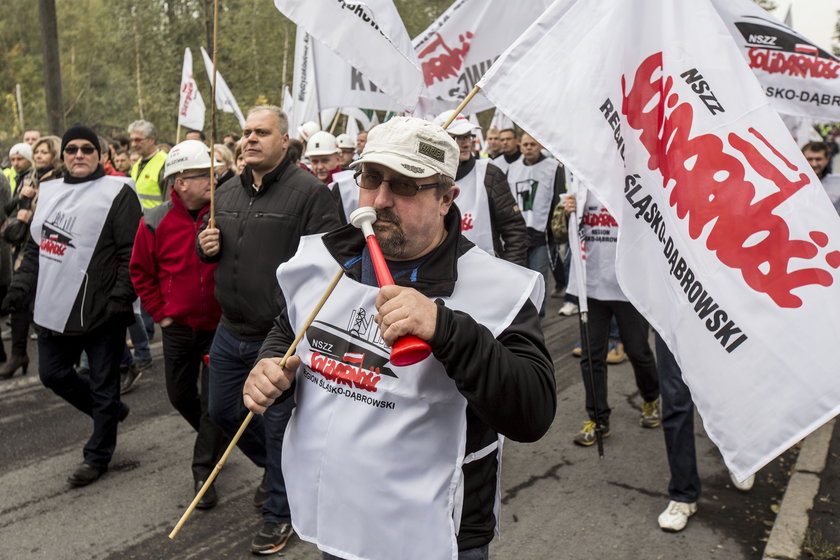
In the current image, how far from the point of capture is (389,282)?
2012 mm

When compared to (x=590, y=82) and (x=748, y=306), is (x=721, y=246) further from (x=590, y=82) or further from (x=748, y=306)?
(x=590, y=82)

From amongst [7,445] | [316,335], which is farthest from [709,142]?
[7,445]

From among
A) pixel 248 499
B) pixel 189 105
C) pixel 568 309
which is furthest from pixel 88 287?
pixel 189 105

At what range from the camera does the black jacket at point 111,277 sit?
5.14 m

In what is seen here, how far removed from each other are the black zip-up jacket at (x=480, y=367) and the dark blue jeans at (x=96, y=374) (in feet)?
9.82

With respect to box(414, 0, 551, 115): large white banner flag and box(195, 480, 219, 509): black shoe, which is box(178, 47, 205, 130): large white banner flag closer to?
box(414, 0, 551, 115): large white banner flag

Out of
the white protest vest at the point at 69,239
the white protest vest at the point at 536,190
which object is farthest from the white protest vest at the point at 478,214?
the white protest vest at the point at 536,190

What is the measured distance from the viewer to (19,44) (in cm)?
3909

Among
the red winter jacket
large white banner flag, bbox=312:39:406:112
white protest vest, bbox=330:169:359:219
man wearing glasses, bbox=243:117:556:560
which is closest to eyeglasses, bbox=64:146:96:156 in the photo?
the red winter jacket

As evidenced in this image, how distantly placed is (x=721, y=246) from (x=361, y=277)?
113 cm

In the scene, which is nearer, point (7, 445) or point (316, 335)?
point (316, 335)

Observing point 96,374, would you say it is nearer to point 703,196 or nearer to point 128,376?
point 128,376

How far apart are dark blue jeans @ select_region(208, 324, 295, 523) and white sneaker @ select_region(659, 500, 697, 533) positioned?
77.5 inches

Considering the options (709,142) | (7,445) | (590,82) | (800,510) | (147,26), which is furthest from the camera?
(147,26)
